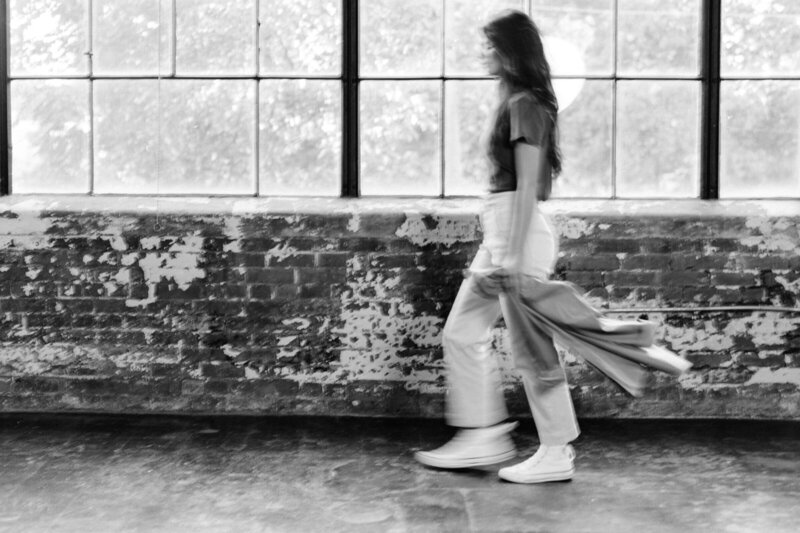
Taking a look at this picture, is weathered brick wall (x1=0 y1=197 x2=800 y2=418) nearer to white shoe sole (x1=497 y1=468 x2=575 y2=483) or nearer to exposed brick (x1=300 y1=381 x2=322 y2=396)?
exposed brick (x1=300 y1=381 x2=322 y2=396)

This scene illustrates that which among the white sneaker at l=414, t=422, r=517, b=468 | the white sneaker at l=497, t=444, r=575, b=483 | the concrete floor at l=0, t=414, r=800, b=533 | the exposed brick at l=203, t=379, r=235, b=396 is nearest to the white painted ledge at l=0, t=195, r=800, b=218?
the exposed brick at l=203, t=379, r=235, b=396

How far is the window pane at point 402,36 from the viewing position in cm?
358

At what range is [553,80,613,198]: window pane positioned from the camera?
11.7 feet

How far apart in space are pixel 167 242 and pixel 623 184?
191cm

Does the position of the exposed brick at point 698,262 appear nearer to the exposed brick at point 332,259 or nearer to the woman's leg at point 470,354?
the woman's leg at point 470,354

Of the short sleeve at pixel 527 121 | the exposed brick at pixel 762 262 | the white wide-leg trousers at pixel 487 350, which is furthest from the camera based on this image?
the exposed brick at pixel 762 262

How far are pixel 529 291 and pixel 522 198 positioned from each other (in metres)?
0.29

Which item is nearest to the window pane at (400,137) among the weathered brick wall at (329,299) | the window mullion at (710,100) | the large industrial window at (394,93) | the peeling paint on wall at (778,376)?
the large industrial window at (394,93)

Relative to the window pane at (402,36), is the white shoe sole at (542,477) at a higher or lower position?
lower

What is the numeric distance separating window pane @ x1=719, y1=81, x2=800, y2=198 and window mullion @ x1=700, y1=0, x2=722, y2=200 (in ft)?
0.13

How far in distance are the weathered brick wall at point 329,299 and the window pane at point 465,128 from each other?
13 centimetres

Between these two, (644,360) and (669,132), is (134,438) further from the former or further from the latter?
(669,132)

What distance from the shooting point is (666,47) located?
3.57 metres

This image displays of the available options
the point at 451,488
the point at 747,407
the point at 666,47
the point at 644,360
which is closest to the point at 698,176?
the point at 666,47
